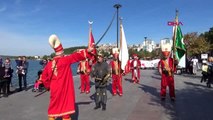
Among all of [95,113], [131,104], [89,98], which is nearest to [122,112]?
Result: [95,113]

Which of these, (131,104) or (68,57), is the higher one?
(68,57)

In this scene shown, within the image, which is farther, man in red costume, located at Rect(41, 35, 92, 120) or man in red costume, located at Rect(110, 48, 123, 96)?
man in red costume, located at Rect(110, 48, 123, 96)

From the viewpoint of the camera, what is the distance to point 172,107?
34.1ft

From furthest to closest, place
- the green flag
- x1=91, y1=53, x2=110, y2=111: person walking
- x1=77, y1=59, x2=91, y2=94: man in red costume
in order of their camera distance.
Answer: x1=77, y1=59, x2=91, y2=94: man in red costume, the green flag, x1=91, y1=53, x2=110, y2=111: person walking

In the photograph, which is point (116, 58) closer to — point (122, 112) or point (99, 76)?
point (99, 76)

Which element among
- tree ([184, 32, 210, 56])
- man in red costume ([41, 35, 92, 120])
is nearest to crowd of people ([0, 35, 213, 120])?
man in red costume ([41, 35, 92, 120])

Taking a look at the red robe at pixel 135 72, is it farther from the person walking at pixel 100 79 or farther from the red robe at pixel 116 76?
the person walking at pixel 100 79

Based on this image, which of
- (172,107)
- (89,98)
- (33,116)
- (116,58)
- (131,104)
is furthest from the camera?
(116,58)

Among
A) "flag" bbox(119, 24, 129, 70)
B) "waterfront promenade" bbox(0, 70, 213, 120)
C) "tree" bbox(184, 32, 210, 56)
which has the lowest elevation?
"waterfront promenade" bbox(0, 70, 213, 120)

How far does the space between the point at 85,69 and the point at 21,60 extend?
3687mm

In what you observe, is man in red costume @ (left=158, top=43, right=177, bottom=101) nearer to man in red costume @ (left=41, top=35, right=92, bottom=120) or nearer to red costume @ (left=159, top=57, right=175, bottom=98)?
red costume @ (left=159, top=57, right=175, bottom=98)

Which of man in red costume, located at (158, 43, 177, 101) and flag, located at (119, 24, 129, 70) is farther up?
flag, located at (119, 24, 129, 70)

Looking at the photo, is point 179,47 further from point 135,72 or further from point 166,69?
point 135,72

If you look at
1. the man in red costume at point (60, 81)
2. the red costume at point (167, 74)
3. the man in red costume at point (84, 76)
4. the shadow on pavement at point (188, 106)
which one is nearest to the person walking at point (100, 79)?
the shadow on pavement at point (188, 106)
